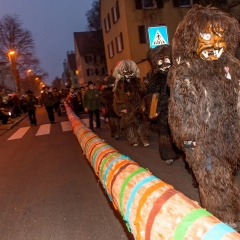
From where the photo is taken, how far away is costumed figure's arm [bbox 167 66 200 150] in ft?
9.76

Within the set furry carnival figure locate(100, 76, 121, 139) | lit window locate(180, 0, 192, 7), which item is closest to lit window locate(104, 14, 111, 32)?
lit window locate(180, 0, 192, 7)

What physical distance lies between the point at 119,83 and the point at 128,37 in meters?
19.4

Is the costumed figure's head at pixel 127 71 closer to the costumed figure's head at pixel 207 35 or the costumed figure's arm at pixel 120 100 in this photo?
the costumed figure's arm at pixel 120 100

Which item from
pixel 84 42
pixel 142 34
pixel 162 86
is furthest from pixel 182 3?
pixel 84 42

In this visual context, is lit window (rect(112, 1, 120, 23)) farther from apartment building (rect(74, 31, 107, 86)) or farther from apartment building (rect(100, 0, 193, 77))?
apartment building (rect(74, 31, 107, 86))

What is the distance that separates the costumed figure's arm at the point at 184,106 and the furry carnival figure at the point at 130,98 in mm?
4157

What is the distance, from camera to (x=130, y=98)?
744cm

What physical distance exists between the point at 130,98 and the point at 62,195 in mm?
3150

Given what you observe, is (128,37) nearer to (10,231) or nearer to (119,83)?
(119,83)

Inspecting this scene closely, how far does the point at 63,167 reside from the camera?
703cm

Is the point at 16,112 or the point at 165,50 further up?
the point at 165,50

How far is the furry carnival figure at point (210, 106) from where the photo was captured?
9.80ft

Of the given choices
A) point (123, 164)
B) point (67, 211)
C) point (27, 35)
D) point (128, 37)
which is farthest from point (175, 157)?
point (27, 35)

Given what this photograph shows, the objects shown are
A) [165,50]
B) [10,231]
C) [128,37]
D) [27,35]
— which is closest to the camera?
[10,231]
